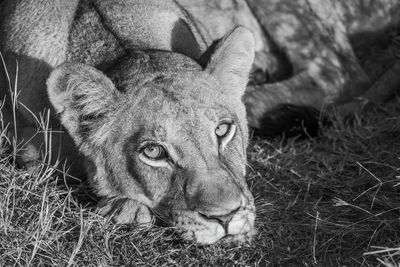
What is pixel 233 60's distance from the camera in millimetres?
3936

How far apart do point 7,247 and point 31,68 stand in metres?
1.09

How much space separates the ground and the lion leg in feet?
2.45

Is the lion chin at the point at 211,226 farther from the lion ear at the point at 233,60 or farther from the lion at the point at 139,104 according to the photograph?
the lion ear at the point at 233,60

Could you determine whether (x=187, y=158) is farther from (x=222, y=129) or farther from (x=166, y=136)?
(x=222, y=129)

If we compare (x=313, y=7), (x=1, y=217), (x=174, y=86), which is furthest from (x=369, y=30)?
(x=1, y=217)

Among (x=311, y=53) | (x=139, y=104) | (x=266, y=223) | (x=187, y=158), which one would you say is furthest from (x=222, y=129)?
(x=311, y=53)

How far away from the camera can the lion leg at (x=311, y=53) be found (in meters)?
5.36

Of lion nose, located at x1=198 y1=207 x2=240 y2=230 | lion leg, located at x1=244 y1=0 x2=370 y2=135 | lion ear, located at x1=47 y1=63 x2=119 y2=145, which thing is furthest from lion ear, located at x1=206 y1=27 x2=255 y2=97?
lion leg, located at x1=244 y1=0 x2=370 y2=135

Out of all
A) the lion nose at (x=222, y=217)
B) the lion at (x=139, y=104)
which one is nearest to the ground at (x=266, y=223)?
the lion at (x=139, y=104)

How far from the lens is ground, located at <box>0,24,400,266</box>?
355 cm

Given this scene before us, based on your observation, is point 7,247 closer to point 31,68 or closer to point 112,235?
point 112,235

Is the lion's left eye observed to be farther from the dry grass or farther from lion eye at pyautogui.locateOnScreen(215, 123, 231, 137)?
the dry grass

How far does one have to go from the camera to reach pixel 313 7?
18.5ft

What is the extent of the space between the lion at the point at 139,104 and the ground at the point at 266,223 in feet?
0.39
